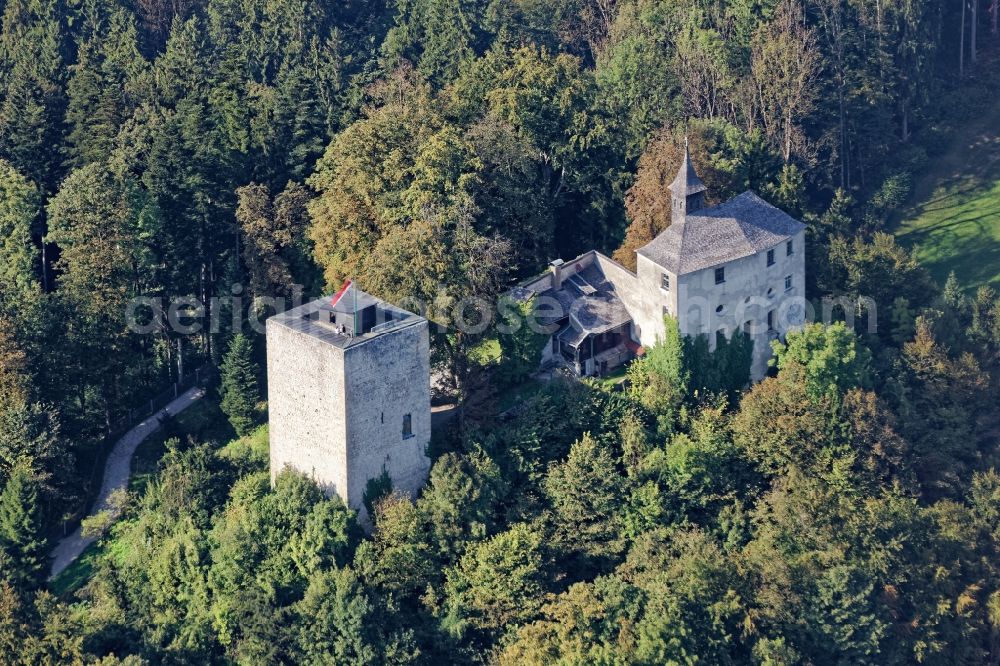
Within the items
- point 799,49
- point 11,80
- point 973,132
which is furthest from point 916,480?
point 11,80

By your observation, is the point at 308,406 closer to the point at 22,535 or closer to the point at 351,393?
the point at 351,393

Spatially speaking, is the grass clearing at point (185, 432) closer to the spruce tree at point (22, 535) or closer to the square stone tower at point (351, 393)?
the spruce tree at point (22, 535)

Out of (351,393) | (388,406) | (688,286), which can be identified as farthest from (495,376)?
(351,393)

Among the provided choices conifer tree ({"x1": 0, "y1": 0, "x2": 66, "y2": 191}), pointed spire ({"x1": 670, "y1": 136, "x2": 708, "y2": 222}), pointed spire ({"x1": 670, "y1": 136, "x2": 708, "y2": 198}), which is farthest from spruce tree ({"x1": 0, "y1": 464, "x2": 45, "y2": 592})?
pointed spire ({"x1": 670, "y1": 136, "x2": 708, "y2": 198})

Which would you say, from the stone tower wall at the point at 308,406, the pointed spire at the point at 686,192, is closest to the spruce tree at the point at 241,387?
the stone tower wall at the point at 308,406

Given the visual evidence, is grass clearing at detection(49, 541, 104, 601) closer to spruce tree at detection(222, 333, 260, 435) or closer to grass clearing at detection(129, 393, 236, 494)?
grass clearing at detection(129, 393, 236, 494)
